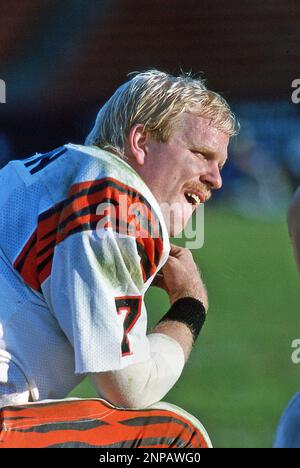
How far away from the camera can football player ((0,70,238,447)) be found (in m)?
1.59

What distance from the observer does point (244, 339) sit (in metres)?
2.06

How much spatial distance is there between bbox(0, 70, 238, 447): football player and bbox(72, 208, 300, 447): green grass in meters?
0.22

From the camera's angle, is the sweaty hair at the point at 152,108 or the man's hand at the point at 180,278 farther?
the man's hand at the point at 180,278

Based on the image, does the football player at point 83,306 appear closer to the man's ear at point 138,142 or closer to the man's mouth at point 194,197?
the man's ear at point 138,142

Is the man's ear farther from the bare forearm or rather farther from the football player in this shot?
the bare forearm

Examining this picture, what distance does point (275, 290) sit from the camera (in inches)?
81.5

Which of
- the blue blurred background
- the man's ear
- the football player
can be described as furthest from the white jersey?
the blue blurred background

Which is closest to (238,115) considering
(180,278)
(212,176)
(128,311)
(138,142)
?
(212,176)

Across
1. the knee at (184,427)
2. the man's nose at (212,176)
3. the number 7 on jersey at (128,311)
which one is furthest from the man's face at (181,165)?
the knee at (184,427)

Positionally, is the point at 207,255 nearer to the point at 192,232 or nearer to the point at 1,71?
the point at 192,232

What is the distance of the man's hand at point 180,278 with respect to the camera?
1990mm

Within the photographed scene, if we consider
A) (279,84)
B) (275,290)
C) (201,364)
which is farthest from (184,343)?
(279,84)

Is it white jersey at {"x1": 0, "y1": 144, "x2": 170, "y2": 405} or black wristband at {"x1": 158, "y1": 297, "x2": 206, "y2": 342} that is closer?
white jersey at {"x1": 0, "y1": 144, "x2": 170, "y2": 405}

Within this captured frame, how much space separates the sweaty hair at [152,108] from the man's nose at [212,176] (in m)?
0.10
